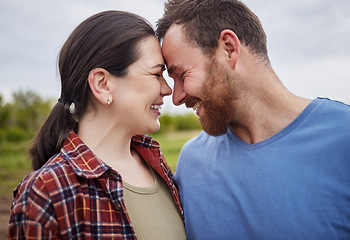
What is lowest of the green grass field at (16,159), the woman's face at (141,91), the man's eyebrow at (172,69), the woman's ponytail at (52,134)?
the green grass field at (16,159)

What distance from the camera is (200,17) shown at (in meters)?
2.27

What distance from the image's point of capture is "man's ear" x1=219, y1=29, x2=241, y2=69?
2.17 m

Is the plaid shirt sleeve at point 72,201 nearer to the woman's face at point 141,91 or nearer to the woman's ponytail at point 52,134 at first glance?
the woman's ponytail at point 52,134

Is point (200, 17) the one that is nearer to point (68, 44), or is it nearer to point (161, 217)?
point (68, 44)

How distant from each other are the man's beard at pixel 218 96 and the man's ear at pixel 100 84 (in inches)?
24.8

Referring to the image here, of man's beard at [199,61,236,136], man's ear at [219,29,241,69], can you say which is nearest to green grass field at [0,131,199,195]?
man's beard at [199,61,236,136]

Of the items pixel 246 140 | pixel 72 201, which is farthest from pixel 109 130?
pixel 246 140

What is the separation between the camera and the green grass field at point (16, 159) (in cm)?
791

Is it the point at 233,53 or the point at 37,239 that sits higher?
the point at 233,53

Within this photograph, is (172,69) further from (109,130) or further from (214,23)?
(109,130)

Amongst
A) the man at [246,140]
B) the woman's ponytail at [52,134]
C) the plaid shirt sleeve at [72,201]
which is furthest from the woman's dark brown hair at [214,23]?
the plaid shirt sleeve at [72,201]

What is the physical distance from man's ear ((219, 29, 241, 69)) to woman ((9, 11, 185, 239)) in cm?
41

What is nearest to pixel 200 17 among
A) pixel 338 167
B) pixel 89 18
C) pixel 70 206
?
pixel 89 18

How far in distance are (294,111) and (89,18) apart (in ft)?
4.29
